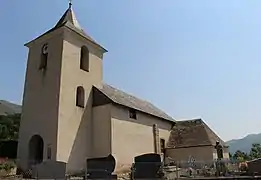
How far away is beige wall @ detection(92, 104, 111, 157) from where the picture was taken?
24016mm

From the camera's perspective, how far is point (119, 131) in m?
25.3

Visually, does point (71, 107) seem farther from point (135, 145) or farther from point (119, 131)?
point (135, 145)

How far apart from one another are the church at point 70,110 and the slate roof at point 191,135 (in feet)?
22.8

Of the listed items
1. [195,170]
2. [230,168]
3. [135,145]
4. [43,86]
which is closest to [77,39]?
[43,86]

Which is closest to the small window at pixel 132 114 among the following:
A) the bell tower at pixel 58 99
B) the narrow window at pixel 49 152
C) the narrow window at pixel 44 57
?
the bell tower at pixel 58 99

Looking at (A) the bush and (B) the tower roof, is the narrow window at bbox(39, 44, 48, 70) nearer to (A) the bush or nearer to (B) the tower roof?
(B) the tower roof

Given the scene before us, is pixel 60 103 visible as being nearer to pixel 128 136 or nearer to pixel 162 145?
pixel 128 136

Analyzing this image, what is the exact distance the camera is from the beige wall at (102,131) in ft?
78.8

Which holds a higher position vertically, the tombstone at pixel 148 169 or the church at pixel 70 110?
the church at pixel 70 110

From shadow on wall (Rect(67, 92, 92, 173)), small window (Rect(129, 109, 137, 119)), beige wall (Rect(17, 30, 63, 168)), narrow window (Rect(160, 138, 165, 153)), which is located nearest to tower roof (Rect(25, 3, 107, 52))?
beige wall (Rect(17, 30, 63, 168))

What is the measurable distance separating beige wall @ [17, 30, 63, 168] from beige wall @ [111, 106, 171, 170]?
17.2 ft

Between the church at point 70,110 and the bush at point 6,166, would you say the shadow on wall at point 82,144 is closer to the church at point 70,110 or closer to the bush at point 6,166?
the church at point 70,110

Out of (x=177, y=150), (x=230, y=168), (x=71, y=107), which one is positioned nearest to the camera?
(x=230, y=168)

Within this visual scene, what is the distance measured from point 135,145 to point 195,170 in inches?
320
